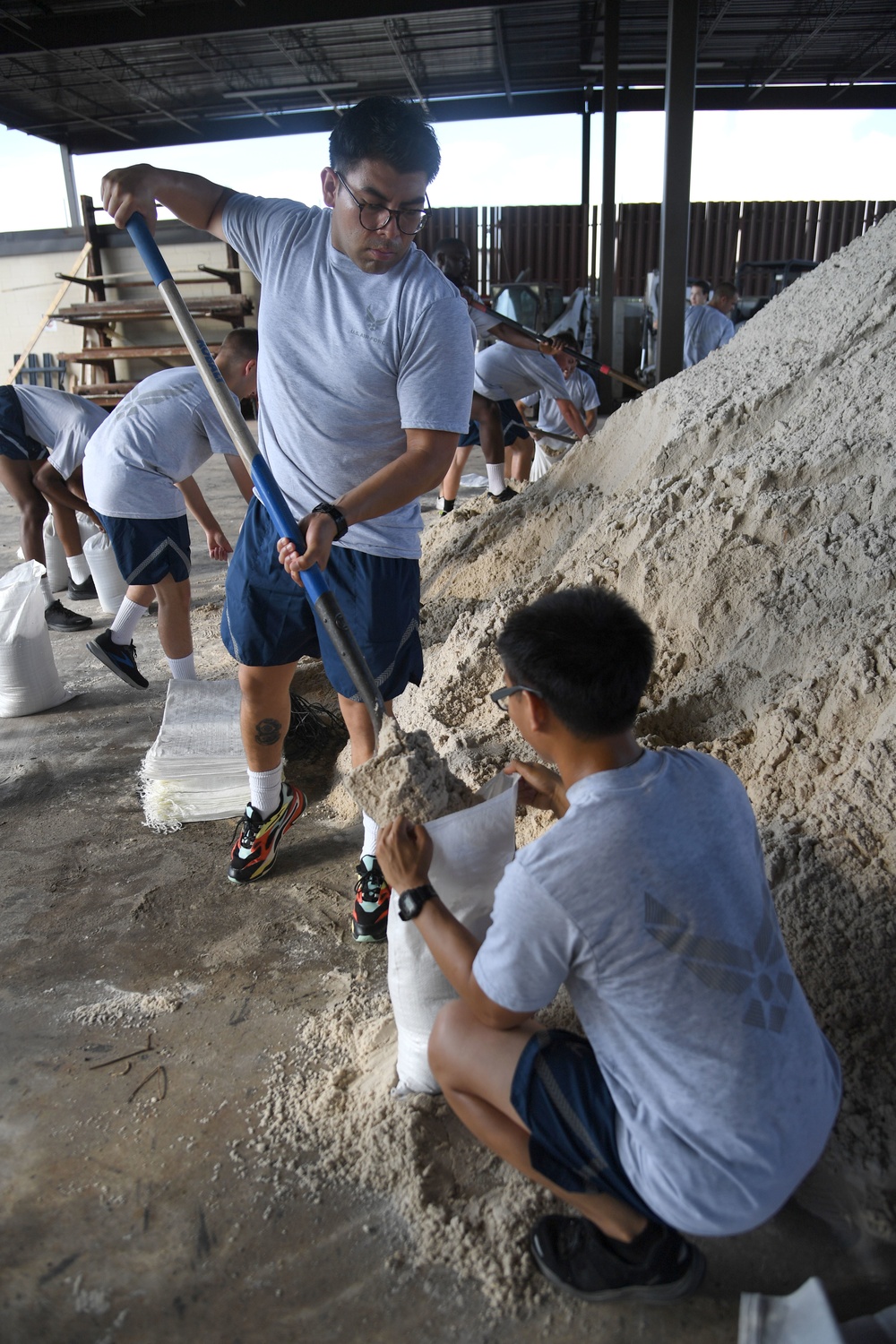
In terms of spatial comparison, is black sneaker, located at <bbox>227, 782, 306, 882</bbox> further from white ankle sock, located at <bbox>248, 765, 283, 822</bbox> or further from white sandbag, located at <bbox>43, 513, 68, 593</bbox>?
white sandbag, located at <bbox>43, 513, 68, 593</bbox>

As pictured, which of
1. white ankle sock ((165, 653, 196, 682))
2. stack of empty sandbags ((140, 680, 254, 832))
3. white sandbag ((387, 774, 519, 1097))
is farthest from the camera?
white ankle sock ((165, 653, 196, 682))

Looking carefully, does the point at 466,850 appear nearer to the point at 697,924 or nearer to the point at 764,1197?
the point at 697,924

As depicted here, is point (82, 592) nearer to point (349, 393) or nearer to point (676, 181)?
point (349, 393)

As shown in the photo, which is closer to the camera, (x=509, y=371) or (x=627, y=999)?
(x=627, y=999)

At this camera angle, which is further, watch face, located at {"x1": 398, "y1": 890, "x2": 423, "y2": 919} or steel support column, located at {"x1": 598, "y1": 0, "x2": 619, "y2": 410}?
steel support column, located at {"x1": 598, "y1": 0, "x2": 619, "y2": 410}

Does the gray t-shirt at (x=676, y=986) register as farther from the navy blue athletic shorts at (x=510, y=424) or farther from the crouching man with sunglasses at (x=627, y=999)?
the navy blue athletic shorts at (x=510, y=424)

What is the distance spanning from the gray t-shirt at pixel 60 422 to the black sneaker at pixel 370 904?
3.33m

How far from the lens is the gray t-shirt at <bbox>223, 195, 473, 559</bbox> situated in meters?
1.85

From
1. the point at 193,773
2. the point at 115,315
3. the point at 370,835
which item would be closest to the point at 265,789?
the point at 370,835

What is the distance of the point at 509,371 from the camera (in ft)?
18.9

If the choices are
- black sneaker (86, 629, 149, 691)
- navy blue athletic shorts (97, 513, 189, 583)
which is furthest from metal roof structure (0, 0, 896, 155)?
black sneaker (86, 629, 149, 691)

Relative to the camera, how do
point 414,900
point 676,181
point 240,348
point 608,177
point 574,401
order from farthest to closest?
1. point 608,177
2. point 574,401
3. point 676,181
4. point 240,348
5. point 414,900

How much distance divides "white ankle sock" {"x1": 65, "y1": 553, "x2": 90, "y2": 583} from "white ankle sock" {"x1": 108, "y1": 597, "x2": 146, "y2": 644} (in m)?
1.67

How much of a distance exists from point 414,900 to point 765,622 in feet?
4.35
